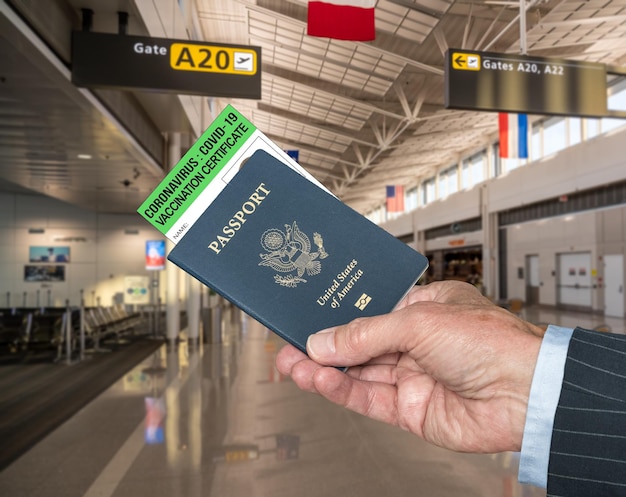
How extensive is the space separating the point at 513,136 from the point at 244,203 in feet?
51.5

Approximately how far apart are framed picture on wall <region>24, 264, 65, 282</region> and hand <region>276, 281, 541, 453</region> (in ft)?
72.7

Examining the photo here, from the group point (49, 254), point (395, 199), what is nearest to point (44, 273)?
point (49, 254)

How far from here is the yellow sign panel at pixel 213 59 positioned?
5.38m

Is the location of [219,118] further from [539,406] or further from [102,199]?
[102,199]

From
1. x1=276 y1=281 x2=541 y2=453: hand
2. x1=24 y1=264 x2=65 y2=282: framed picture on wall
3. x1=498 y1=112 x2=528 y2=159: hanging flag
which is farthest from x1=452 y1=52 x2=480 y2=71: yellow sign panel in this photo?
x1=24 y1=264 x2=65 y2=282: framed picture on wall

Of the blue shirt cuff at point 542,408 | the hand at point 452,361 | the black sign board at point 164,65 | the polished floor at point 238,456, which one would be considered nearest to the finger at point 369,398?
the hand at point 452,361

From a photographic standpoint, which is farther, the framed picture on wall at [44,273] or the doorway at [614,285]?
the framed picture on wall at [44,273]

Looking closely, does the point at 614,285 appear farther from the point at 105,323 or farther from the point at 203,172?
the point at 203,172

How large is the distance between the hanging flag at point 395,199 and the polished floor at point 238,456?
19.6m

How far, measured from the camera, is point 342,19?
5594 millimetres

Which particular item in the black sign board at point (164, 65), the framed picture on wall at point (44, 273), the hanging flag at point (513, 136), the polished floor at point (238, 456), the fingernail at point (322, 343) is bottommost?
the polished floor at point (238, 456)

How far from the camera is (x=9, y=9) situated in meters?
4.45

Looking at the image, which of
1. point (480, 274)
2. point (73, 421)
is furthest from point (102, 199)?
point (480, 274)

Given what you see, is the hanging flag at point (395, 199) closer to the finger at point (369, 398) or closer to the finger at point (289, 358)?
the finger at point (369, 398)
